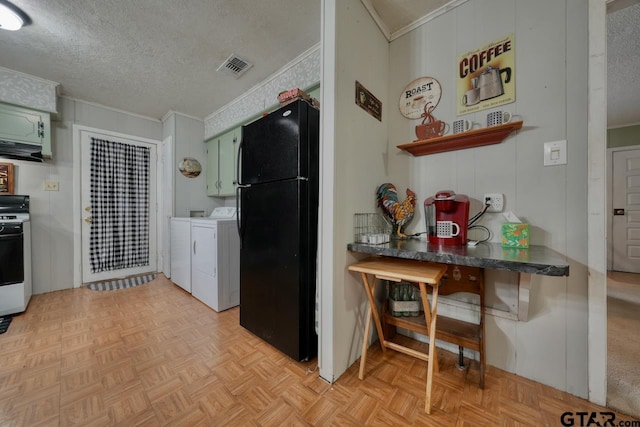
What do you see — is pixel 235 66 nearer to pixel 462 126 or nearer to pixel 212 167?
pixel 212 167

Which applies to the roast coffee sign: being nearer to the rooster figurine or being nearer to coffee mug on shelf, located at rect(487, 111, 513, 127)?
coffee mug on shelf, located at rect(487, 111, 513, 127)

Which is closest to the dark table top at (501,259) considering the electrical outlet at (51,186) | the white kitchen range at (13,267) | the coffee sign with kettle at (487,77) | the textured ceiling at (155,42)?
the coffee sign with kettle at (487,77)

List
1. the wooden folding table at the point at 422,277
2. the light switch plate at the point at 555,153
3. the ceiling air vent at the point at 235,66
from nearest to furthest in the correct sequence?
1. the wooden folding table at the point at 422,277
2. the light switch plate at the point at 555,153
3. the ceiling air vent at the point at 235,66

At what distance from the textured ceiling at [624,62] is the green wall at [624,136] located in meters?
0.25

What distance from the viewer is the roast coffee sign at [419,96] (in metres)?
1.68

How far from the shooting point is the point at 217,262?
7.54ft

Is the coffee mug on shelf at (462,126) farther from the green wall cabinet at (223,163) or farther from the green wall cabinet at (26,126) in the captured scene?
the green wall cabinet at (26,126)

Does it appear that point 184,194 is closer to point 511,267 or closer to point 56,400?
point 56,400

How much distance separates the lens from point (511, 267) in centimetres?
91

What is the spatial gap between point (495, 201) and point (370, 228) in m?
0.79

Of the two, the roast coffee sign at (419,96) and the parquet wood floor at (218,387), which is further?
the roast coffee sign at (419,96)

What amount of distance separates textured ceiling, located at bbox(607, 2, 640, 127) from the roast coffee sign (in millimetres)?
932

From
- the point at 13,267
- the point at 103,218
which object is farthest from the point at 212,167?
the point at 13,267

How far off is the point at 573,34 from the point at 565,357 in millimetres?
1754
